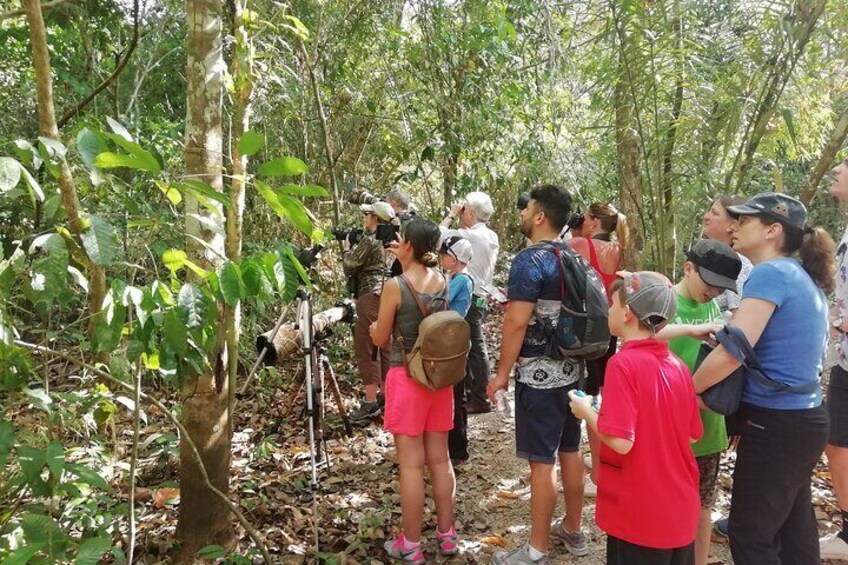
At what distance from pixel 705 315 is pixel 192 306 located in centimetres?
219

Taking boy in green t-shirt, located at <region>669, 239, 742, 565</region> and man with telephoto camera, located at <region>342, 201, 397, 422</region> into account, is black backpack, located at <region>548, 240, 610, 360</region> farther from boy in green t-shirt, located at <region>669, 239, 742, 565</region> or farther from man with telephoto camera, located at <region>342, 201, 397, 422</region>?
man with telephoto camera, located at <region>342, 201, 397, 422</region>

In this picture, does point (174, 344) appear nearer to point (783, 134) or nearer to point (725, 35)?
point (725, 35)

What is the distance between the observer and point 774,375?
227cm

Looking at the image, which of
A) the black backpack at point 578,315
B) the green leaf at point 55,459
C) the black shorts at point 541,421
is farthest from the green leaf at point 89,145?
the black shorts at point 541,421

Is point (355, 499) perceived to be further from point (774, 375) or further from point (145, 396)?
point (774, 375)

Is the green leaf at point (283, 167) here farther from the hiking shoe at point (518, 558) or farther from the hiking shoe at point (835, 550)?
the hiking shoe at point (835, 550)

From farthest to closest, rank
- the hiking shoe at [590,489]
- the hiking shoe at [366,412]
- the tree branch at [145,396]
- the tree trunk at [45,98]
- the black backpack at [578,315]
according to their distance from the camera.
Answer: the hiking shoe at [366,412]
the hiking shoe at [590,489]
the black backpack at [578,315]
the tree trunk at [45,98]
the tree branch at [145,396]

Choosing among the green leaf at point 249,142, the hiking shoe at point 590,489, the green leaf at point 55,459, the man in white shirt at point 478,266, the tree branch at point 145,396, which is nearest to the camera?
the green leaf at point 249,142

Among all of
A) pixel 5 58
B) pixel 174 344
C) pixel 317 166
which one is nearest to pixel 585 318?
pixel 174 344

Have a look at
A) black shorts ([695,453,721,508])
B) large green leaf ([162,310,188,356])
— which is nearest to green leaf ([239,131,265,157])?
large green leaf ([162,310,188,356])

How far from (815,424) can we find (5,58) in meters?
7.60

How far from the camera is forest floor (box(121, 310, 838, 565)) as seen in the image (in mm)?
3244

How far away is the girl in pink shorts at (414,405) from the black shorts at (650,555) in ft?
3.66

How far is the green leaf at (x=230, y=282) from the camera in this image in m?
1.66
